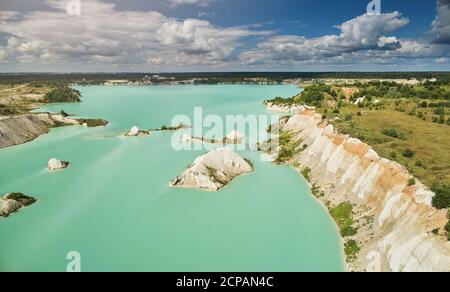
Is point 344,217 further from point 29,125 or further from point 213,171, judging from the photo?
point 29,125

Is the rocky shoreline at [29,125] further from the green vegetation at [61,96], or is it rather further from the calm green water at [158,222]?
the green vegetation at [61,96]

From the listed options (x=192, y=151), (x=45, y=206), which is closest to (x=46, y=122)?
(x=192, y=151)

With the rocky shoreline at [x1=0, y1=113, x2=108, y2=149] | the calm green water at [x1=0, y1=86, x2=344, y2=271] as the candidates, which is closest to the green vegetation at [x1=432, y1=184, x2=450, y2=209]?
the calm green water at [x1=0, y1=86, x2=344, y2=271]

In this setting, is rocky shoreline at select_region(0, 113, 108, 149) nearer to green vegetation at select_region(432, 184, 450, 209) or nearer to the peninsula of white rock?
the peninsula of white rock

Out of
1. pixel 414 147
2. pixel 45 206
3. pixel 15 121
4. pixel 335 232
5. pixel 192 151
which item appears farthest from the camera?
pixel 15 121

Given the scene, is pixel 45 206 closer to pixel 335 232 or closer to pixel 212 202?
pixel 212 202

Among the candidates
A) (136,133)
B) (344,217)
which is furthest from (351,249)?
(136,133)
